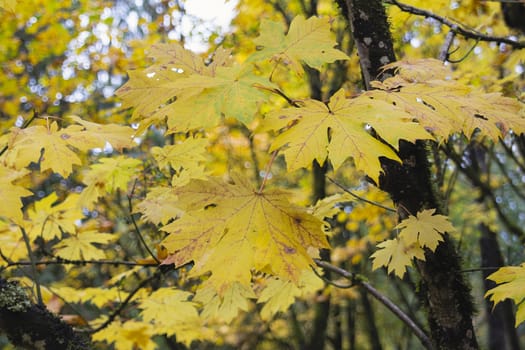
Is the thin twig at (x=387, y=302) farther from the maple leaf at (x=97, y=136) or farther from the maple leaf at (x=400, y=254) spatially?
the maple leaf at (x=97, y=136)

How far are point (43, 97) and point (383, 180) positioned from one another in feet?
18.4

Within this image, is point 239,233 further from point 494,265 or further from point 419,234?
point 494,265

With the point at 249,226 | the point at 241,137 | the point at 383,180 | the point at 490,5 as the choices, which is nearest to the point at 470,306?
the point at 383,180

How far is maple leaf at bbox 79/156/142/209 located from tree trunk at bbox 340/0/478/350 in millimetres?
1271

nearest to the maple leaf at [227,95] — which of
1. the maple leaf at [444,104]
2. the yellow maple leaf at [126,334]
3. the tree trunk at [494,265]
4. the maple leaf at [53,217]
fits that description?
the maple leaf at [444,104]

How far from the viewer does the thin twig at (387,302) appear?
6.09 feet

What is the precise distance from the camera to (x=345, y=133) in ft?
3.99

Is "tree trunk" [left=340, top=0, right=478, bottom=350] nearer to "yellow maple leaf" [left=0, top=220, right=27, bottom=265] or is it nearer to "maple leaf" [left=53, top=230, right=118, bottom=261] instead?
"maple leaf" [left=53, top=230, right=118, bottom=261]

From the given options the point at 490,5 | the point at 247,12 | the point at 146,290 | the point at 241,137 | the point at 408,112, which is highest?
the point at 247,12

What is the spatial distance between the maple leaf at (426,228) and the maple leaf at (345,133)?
1.44 feet

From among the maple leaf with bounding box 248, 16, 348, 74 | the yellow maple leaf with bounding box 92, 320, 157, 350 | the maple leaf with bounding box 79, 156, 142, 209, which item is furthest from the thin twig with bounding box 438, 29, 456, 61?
the yellow maple leaf with bounding box 92, 320, 157, 350

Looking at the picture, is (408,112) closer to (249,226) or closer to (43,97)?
(249,226)

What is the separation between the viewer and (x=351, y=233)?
7.09 m

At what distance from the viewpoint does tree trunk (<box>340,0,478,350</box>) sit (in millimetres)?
A: 1641
